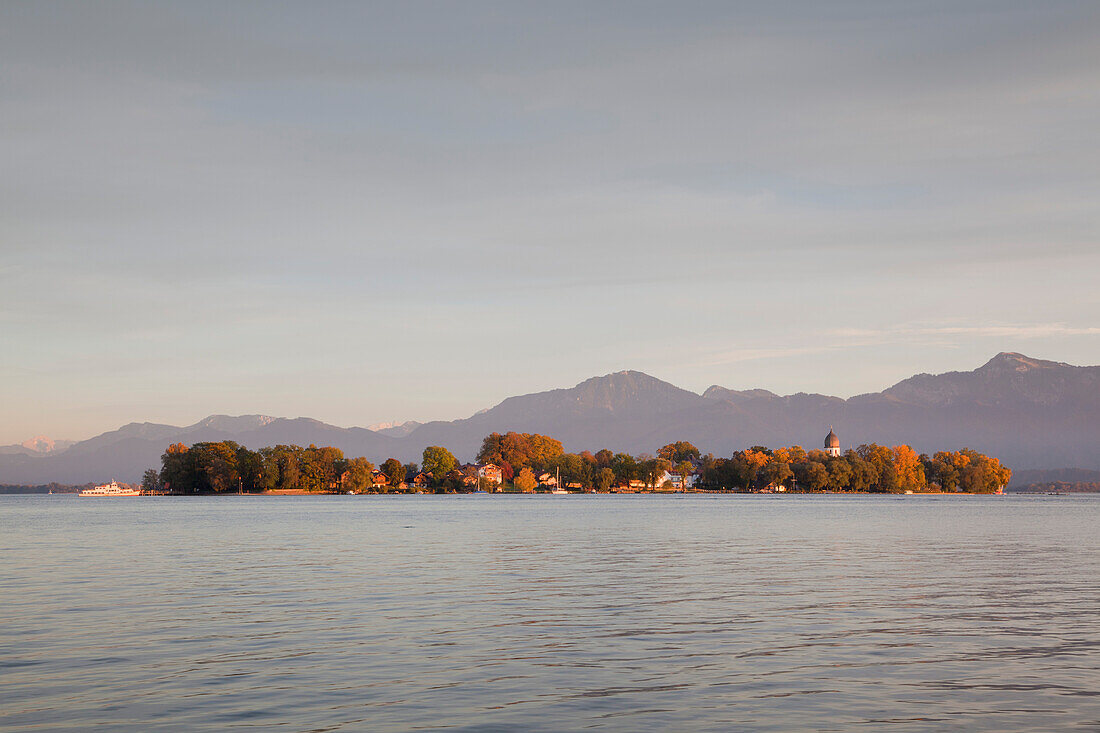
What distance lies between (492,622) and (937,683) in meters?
11.2

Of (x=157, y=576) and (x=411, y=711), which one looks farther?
(x=157, y=576)

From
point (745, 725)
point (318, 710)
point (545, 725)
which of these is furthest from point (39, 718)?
point (745, 725)

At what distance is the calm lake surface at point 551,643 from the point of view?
1550 centimetres

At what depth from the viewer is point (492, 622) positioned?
24969 mm

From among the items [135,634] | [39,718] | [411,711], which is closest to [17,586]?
[135,634]

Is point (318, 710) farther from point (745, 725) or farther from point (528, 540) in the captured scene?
point (528, 540)

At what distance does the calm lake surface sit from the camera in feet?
50.9

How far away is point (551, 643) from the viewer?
2178cm

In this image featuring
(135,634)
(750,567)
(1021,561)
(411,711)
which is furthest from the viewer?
(1021,561)

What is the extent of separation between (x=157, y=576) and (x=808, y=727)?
29412 mm

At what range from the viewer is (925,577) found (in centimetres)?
3634

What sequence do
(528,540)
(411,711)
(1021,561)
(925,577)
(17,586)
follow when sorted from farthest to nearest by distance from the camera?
(528,540) → (1021,561) → (925,577) → (17,586) → (411,711)

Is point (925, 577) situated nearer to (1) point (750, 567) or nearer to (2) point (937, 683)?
(1) point (750, 567)

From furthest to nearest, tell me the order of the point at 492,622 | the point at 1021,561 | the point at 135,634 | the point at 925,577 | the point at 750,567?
the point at 1021,561 → the point at 750,567 → the point at 925,577 → the point at 492,622 → the point at 135,634
